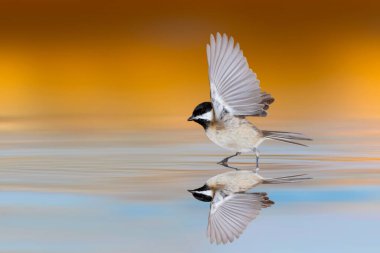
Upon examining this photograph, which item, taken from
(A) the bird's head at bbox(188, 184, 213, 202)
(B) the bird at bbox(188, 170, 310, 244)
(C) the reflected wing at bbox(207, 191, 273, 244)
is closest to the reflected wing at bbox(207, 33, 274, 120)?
(B) the bird at bbox(188, 170, 310, 244)

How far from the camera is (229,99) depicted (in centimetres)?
521

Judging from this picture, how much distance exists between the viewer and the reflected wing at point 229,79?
16.8 ft

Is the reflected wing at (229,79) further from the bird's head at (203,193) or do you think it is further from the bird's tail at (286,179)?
the bird's head at (203,193)

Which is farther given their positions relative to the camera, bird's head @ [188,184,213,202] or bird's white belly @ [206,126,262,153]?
bird's white belly @ [206,126,262,153]

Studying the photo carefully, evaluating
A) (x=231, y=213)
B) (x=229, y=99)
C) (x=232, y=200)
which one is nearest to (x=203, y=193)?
(x=232, y=200)

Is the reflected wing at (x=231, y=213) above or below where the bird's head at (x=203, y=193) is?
below

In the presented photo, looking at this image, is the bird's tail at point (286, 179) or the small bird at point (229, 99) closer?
the bird's tail at point (286, 179)

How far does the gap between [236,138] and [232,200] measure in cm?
121

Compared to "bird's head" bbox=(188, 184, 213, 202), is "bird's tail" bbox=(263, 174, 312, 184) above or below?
above

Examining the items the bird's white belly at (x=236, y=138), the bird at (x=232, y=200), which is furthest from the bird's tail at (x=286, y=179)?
the bird's white belly at (x=236, y=138)

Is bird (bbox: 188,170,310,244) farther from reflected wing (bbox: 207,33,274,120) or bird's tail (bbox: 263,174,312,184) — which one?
reflected wing (bbox: 207,33,274,120)

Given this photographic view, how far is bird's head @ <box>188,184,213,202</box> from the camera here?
4118 millimetres

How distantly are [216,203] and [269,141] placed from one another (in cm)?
255

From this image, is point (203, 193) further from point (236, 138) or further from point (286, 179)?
point (236, 138)
